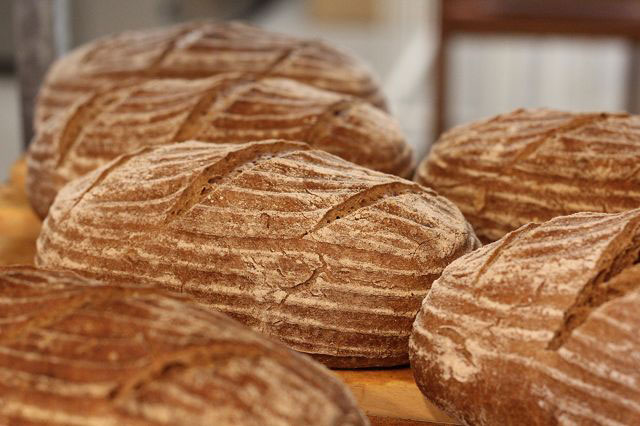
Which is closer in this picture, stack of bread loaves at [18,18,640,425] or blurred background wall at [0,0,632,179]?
stack of bread loaves at [18,18,640,425]

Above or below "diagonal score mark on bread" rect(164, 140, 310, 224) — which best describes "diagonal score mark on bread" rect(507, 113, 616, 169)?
below

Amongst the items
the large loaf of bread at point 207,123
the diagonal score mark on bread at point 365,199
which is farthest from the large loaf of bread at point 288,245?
the large loaf of bread at point 207,123

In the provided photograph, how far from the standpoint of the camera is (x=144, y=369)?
41.0 inches

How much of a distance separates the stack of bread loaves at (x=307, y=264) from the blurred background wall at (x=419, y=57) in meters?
2.24

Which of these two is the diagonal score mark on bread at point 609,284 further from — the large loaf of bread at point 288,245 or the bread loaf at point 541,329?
the large loaf of bread at point 288,245

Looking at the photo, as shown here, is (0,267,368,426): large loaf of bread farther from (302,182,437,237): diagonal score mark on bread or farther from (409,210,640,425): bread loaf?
(302,182,437,237): diagonal score mark on bread

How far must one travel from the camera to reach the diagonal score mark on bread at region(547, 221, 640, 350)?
4.12 ft

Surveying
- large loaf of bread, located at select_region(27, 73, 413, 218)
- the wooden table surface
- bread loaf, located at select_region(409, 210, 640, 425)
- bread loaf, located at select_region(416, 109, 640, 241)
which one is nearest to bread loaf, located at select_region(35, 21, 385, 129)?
large loaf of bread, located at select_region(27, 73, 413, 218)

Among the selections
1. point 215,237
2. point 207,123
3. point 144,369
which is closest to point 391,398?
point 215,237

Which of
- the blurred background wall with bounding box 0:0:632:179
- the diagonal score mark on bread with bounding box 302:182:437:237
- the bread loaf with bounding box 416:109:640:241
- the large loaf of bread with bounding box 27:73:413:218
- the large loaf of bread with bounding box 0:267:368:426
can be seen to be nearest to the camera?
the large loaf of bread with bounding box 0:267:368:426

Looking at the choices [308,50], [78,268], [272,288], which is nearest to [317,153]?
[272,288]

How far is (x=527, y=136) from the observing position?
6.22ft

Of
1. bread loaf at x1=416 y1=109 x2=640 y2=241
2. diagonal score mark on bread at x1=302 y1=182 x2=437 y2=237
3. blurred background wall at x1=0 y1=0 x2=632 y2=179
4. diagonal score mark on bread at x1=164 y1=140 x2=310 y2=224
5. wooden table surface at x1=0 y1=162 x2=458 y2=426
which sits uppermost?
diagonal score mark on bread at x1=164 y1=140 x2=310 y2=224

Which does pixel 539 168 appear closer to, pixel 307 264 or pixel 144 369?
pixel 307 264
